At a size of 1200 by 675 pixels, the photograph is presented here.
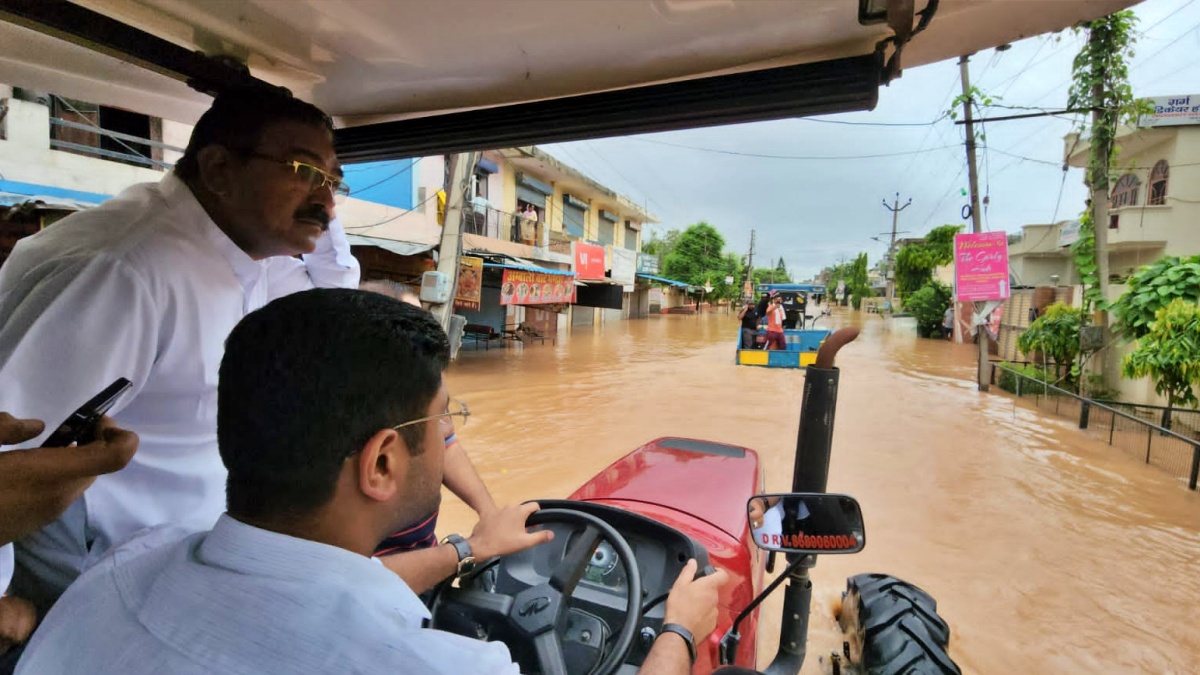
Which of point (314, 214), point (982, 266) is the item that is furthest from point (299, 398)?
point (982, 266)

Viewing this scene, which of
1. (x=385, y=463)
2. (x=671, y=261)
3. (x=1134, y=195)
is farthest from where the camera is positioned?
(x=671, y=261)

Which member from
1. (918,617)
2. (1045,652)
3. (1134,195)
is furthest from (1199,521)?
(1134,195)

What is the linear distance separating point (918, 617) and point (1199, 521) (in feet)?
19.6

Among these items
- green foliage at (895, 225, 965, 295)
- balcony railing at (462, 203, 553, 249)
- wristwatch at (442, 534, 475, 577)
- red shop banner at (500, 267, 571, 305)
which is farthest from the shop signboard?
green foliage at (895, 225, 965, 295)

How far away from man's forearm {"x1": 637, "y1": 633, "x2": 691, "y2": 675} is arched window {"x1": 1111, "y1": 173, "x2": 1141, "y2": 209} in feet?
71.8

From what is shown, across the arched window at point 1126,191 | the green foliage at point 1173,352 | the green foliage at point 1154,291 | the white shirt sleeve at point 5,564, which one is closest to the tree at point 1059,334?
the green foliage at point 1154,291

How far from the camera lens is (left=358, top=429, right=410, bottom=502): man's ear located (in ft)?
2.59

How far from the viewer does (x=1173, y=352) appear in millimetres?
6914

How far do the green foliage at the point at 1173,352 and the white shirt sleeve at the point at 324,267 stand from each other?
9.32 metres

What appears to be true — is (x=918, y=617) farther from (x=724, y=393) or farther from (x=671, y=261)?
(x=671, y=261)

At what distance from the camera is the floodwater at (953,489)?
12.6 feet

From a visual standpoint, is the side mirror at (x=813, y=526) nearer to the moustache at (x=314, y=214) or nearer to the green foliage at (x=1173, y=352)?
the moustache at (x=314, y=214)

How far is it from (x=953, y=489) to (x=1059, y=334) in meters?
6.25

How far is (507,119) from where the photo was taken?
76.8 inches
